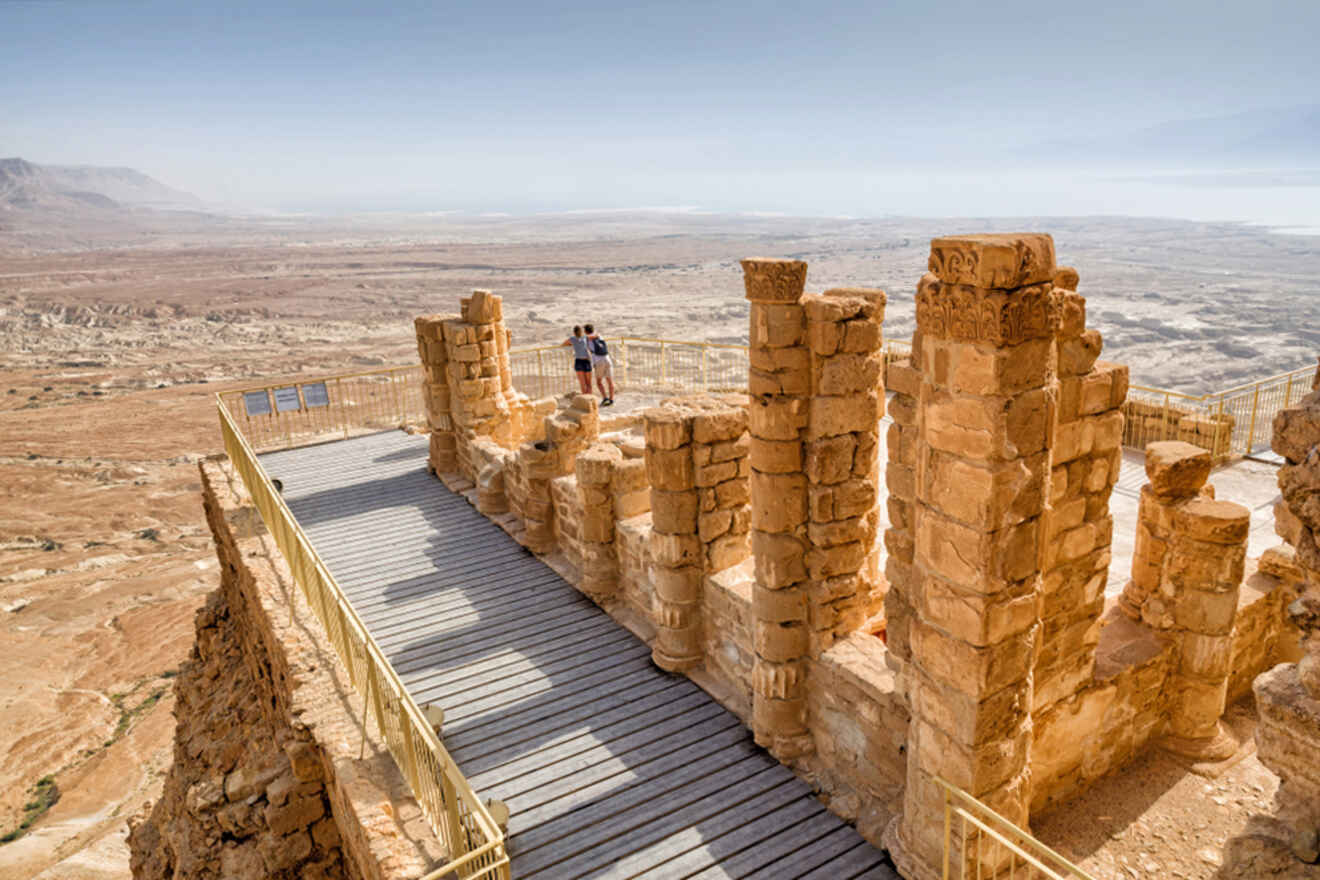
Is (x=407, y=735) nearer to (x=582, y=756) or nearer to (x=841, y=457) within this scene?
(x=582, y=756)

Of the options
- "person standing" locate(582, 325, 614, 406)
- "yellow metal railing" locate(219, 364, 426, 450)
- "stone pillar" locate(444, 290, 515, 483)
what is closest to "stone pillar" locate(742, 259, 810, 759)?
"stone pillar" locate(444, 290, 515, 483)

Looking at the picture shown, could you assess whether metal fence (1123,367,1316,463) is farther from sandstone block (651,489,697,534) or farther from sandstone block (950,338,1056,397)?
sandstone block (950,338,1056,397)

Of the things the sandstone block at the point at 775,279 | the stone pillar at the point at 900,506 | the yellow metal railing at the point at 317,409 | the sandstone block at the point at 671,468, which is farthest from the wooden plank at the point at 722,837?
the yellow metal railing at the point at 317,409

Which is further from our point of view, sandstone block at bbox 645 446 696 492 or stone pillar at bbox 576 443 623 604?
stone pillar at bbox 576 443 623 604

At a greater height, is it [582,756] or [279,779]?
[582,756]

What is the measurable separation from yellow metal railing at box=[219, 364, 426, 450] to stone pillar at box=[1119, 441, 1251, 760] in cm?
1210

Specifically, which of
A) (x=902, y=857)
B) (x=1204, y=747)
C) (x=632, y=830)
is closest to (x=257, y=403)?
(x=632, y=830)

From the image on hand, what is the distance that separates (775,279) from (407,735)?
4.60 meters

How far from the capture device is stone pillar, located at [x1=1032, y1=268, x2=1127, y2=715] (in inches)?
238

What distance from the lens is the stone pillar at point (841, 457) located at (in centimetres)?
697

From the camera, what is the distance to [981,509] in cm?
505

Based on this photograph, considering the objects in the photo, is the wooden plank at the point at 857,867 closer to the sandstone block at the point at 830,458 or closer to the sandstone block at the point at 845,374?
the sandstone block at the point at 830,458

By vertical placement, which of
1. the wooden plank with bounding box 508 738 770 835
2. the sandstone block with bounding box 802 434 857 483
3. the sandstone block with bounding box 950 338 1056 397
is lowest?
the wooden plank with bounding box 508 738 770 835

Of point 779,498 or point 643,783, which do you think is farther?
point 643,783
